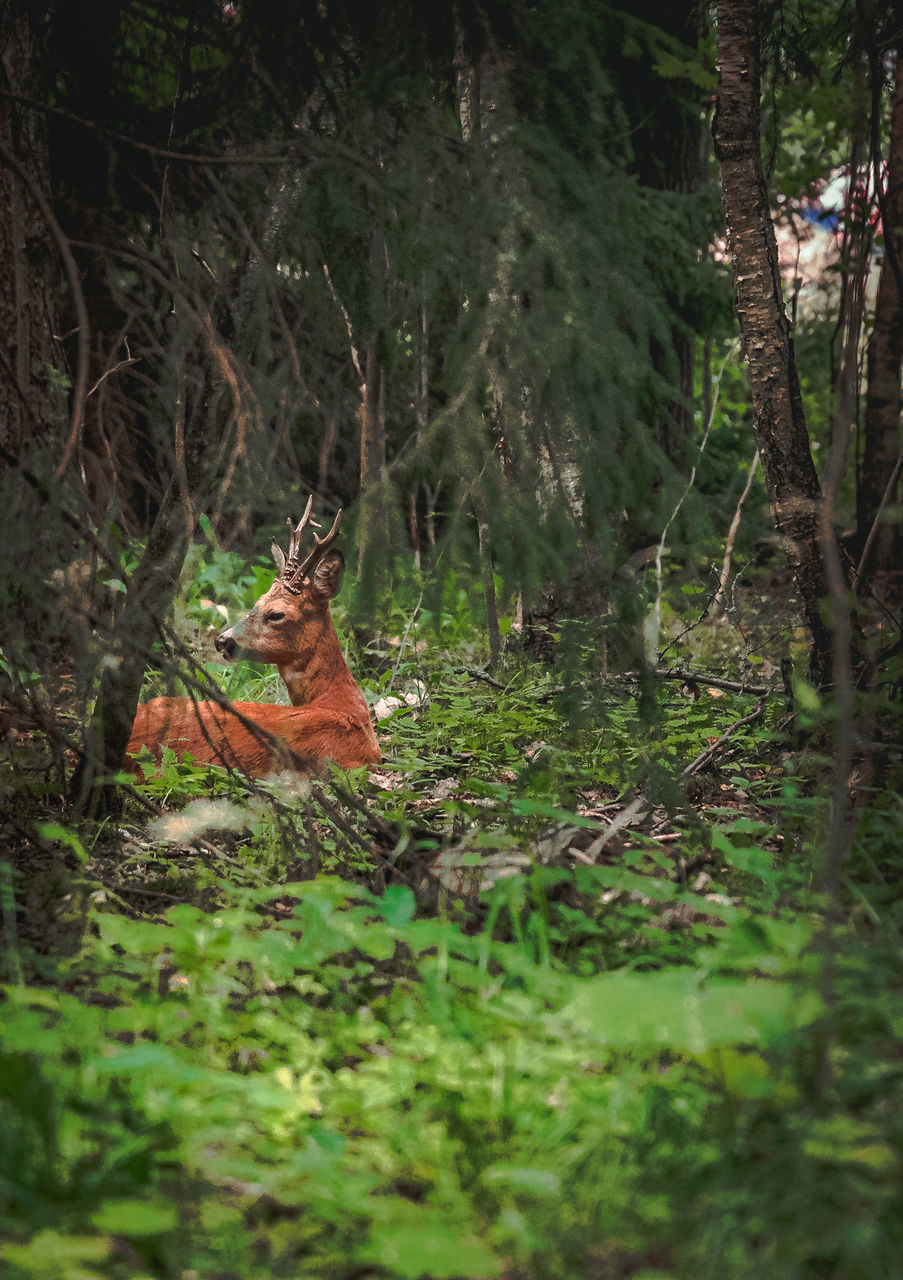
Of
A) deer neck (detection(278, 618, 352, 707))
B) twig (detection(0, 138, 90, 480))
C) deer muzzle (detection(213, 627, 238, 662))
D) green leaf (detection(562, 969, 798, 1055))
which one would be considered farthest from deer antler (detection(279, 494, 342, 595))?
green leaf (detection(562, 969, 798, 1055))

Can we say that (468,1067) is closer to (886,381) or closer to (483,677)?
(886,381)

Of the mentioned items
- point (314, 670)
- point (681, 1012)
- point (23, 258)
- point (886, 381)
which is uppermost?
point (23, 258)

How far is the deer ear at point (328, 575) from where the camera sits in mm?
5043

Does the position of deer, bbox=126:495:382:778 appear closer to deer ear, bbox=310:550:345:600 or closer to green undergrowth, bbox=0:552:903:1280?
deer ear, bbox=310:550:345:600

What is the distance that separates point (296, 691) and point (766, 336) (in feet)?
9.12

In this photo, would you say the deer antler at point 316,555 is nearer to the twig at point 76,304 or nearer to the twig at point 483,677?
the twig at point 483,677

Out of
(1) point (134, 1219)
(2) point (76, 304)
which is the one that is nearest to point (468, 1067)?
(1) point (134, 1219)

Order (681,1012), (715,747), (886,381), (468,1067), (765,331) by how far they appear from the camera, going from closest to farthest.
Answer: (681,1012) → (468,1067) → (765,331) → (715,747) → (886,381)

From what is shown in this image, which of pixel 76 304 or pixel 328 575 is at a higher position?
pixel 76 304

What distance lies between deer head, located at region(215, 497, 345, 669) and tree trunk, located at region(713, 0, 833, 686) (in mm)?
2247

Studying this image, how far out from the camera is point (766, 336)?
11.5 ft

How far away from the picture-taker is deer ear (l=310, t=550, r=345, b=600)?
199 inches

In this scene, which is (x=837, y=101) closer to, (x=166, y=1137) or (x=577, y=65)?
(x=577, y=65)

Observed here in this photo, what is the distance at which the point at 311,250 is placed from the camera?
3.38 meters
